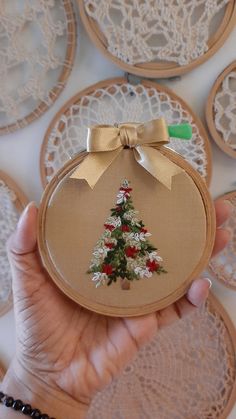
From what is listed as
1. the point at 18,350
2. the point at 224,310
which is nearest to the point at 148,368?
the point at 224,310

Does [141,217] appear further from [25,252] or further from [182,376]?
[182,376]

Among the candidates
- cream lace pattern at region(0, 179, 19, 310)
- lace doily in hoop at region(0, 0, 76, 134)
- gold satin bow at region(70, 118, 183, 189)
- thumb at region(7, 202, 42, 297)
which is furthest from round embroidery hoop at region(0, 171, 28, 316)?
gold satin bow at region(70, 118, 183, 189)

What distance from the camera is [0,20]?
2.47 feet

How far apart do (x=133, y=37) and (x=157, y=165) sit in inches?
11.4

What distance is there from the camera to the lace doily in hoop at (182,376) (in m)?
0.83

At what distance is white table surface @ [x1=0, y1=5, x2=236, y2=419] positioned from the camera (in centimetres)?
78

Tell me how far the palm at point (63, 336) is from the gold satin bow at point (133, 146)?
0.45 ft

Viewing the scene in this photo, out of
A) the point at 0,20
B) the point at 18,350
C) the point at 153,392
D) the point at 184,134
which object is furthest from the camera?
the point at 153,392

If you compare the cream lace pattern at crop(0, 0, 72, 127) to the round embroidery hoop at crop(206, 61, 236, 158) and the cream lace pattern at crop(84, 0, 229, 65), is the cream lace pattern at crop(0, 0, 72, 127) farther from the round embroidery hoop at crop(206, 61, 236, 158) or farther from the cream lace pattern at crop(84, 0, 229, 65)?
the round embroidery hoop at crop(206, 61, 236, 158)

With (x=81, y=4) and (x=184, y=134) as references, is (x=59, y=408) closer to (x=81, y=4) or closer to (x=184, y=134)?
(x=184, y=134)

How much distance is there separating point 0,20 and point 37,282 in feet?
1.49

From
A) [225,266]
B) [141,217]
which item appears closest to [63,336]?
[141,217]

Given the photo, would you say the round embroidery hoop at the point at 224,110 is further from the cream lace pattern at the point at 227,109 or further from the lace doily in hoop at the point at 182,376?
the lace doily in hoop at the point at 182,376

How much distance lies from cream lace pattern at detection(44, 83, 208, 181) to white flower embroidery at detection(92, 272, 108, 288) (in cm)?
25
